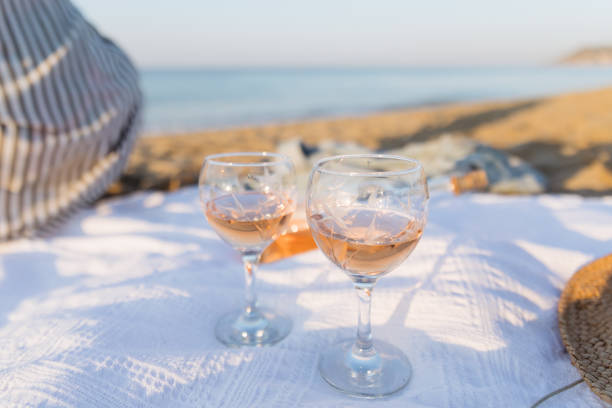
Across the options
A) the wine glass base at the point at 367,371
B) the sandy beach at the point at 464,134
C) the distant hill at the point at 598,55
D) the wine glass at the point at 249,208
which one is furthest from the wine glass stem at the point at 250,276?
the distant hill at the point at 598,55

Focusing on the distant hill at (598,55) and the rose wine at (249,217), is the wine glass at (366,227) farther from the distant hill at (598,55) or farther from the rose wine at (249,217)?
the distant hill at (598,55)

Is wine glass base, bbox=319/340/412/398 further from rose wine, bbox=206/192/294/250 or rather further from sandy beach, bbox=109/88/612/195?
sandy beach, bbox=109/88/612/195

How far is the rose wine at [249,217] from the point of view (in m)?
1.04

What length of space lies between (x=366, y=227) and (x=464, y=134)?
21.9ft

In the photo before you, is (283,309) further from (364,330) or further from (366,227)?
(366,227)

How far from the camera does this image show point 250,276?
3.73 ft

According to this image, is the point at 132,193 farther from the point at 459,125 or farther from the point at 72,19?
the point at 459,125

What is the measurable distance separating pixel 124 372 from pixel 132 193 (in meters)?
2.20

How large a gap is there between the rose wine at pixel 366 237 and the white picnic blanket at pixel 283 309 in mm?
268

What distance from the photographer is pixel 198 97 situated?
15594mm

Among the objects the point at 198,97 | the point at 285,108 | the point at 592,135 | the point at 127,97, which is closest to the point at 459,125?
the point at 592,135

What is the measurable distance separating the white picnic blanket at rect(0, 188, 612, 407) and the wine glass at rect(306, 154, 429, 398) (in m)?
0.05

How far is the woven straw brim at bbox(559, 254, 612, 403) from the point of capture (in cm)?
84

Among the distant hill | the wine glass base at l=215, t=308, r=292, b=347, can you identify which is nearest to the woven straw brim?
the wine glass base at l=215, t=308, r=292, b=347
